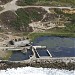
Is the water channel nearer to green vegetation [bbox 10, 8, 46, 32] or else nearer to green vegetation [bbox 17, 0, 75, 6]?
green vegetation [bbox 10, 8, 46, 32]

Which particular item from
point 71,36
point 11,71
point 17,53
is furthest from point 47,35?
point 11,71

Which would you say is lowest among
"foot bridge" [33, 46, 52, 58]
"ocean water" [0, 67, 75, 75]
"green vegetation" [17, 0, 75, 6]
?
"ocean water" [0, 67, 75, 75]

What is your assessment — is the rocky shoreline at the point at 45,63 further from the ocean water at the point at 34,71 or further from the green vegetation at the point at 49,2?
the green vegetation at the point at 49,2

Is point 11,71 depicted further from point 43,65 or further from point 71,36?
point 71,36

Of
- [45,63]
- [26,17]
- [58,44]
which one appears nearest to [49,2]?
[26,17]

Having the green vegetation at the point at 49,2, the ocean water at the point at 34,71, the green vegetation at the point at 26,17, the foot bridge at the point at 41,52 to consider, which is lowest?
the ocean water at the point at 34,71

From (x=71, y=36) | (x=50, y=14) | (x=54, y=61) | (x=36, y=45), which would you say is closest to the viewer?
(x=54, y=61)

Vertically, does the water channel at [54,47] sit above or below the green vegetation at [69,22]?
below

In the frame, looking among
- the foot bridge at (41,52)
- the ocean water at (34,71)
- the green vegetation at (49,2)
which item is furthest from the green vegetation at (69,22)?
the ocean water at (34,71)

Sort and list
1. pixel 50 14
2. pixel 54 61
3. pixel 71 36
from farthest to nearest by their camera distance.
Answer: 1. pixel 50 14
2. pixel 71 36
3. pixel 54 61

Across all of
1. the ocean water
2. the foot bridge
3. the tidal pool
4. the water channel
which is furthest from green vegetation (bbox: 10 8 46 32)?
the ocean water

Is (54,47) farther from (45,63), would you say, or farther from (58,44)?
(45,63)
